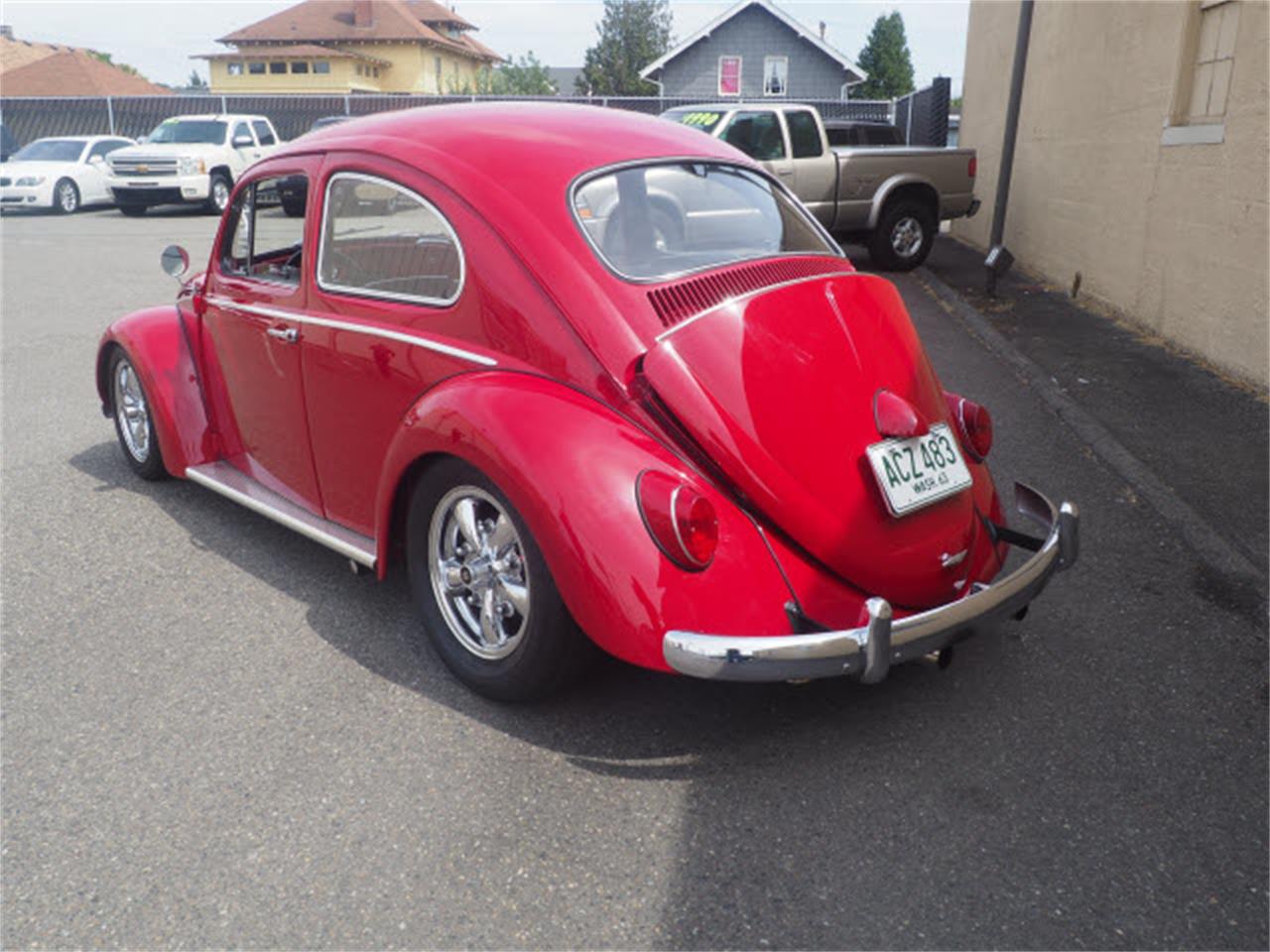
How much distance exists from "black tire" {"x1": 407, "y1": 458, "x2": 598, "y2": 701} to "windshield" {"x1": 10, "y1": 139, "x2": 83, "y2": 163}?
68.8ft

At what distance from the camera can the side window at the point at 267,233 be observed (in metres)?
4.12

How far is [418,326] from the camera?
347 cm

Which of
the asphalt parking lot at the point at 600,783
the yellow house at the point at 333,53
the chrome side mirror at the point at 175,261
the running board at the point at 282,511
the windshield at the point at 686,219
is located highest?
the yellow house at the point at 333,53

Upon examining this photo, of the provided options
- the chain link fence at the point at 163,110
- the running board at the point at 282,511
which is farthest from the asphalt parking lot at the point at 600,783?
the chain link fence at the point at 163,110

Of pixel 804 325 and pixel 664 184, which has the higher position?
pixel 664 184

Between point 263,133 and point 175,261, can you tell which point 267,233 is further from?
point 263,133

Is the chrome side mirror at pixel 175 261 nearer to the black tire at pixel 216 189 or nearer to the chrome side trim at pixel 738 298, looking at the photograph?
the chrome side trim at pixel 738 298

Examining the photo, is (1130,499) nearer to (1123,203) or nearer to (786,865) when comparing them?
(786,865)

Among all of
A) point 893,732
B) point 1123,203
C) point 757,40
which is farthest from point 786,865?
point 757,40

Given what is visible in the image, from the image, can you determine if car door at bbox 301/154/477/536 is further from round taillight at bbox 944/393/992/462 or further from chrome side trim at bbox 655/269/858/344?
round taillight at bbox 944/393/992/462

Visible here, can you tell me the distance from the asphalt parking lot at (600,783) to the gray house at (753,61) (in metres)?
40.2

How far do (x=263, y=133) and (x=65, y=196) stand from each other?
4.00 metres

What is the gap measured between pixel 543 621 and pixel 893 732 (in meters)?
1.08

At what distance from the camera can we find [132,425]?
526cm
